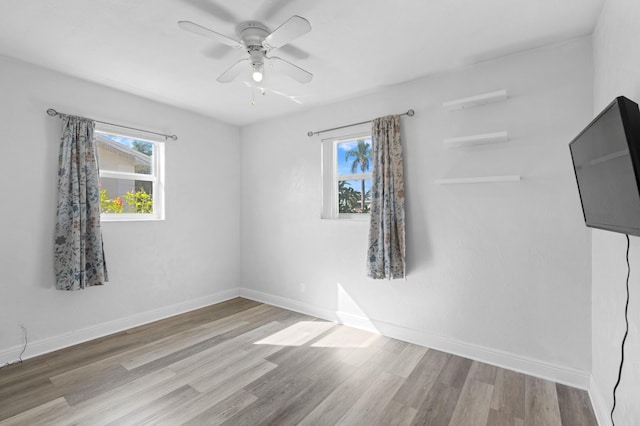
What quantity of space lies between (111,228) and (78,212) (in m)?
0.44

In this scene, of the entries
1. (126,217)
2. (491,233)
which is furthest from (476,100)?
(126,217)

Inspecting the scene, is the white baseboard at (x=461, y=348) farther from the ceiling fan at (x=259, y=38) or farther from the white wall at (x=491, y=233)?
the ceiling fan at (x=259, y=38)

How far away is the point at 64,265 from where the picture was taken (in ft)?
9.06

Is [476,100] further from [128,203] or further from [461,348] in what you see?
[128,203]

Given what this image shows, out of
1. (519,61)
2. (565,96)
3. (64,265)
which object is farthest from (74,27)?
(565,96)

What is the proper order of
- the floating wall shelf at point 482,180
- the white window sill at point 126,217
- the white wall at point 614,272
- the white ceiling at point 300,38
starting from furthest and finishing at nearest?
the white window sill at point 126,217
the floating wall shelf at point 482,180
the white ceiling at point 300,38
the white wall at point 614,272

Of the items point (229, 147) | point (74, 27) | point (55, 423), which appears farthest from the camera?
point (229, 147)

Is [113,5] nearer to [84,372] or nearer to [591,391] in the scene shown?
[84,372]

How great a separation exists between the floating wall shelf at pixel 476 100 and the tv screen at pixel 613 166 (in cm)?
105

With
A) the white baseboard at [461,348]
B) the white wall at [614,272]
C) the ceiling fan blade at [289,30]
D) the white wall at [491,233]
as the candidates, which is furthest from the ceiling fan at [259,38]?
the white baseboard at [461,348]

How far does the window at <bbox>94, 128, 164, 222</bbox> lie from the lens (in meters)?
3.24

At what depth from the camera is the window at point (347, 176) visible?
346 cm

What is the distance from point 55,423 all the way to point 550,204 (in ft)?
11.9

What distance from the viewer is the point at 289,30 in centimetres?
180
